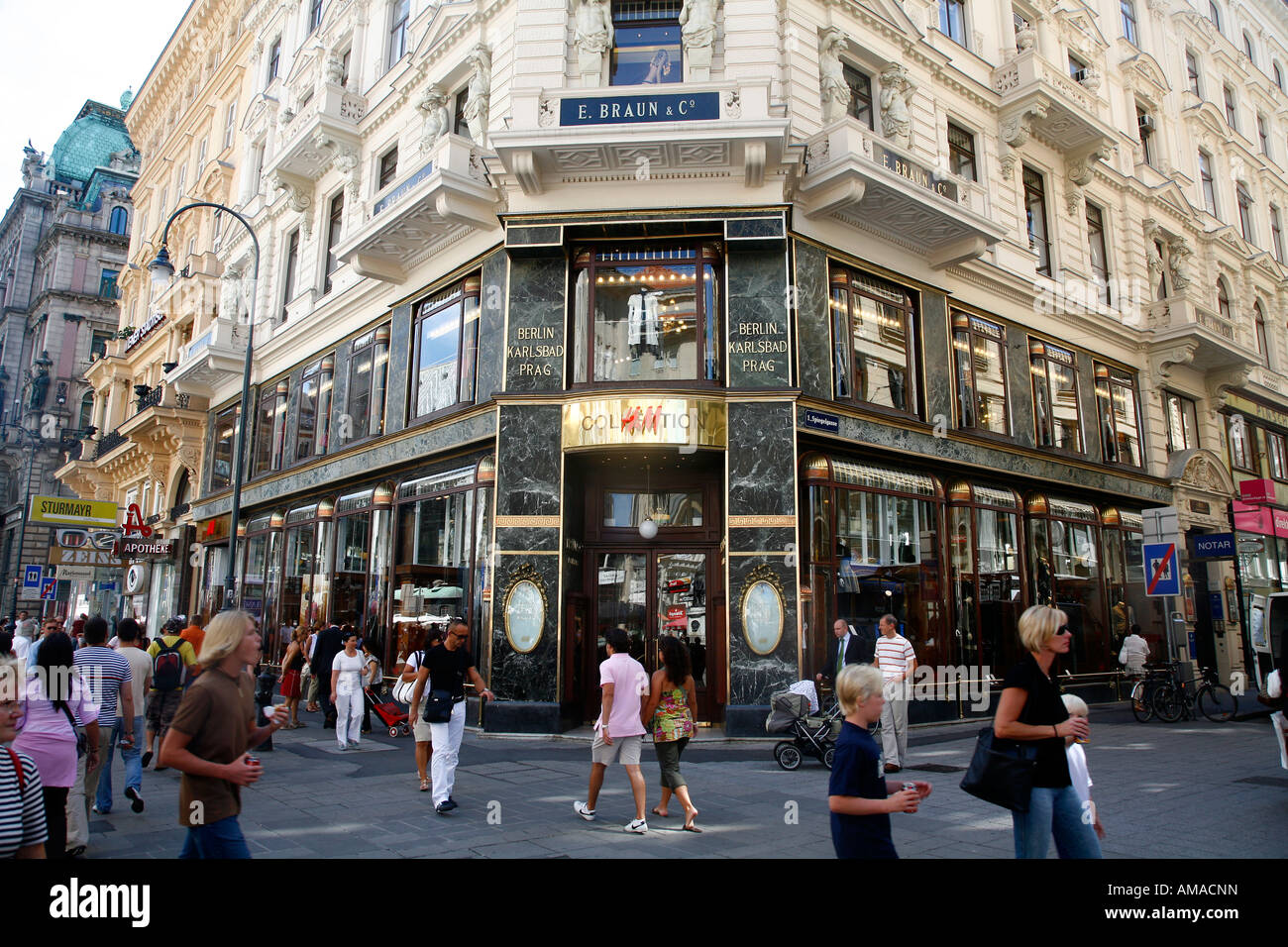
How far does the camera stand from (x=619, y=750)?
7695 mm

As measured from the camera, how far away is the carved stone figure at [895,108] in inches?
659

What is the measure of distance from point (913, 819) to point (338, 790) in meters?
6.08

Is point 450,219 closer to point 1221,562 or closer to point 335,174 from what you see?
point 335,174

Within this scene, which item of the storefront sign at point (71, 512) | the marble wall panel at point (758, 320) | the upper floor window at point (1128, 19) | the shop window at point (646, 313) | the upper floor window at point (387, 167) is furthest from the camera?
the upper floor window at point (1128, 19)

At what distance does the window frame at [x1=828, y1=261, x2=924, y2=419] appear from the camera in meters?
15.4

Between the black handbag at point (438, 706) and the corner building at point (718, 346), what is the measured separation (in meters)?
4.91

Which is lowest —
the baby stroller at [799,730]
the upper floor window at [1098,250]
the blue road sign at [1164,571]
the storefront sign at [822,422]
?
the baby stroller at [799,730]

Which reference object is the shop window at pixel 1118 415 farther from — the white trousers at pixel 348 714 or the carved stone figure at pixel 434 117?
the white trousers at pixel 348 714

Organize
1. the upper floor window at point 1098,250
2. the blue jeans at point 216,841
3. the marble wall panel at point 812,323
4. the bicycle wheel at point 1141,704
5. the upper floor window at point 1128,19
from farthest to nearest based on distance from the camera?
1. the upper floor window at point 1128,19
2. the upper floor window at point 1098,250
3. the bicycle wheel at point 1141,704
4. the marble wall panel at point 812,323
5. the blue jeans at point 216,841

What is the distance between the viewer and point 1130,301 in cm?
2270

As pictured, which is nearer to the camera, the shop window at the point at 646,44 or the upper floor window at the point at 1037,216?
the shop window at the point at 646,44

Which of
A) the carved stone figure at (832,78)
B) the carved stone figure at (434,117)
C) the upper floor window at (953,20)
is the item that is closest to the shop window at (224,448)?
the carved stone figure at (434,117)

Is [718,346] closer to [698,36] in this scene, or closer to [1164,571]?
[698,36]
